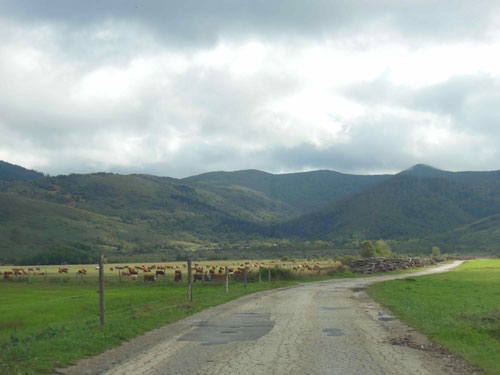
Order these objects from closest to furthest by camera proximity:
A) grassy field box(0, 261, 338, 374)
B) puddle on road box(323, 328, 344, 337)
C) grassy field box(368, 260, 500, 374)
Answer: grassy field box(368, 260, 500, 374)
grassy field box(0, 261, 338, 374)
puddle on road box(323, 328, 344, 337)

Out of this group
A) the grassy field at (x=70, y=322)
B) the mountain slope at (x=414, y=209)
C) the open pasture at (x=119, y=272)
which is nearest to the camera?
the grassy field at (x=70, y=322)

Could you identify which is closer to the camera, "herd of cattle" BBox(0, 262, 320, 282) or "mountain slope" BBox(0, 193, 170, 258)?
"herd of cattle" BBox(0, 262, 320, 282)

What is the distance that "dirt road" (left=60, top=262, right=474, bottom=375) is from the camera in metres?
10.5

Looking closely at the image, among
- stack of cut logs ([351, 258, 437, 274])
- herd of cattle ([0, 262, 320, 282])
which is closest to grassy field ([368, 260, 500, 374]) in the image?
herd of cattle ([0, 262, 320, 282])

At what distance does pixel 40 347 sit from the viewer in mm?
13203

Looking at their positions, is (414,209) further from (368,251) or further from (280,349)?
(280,349)

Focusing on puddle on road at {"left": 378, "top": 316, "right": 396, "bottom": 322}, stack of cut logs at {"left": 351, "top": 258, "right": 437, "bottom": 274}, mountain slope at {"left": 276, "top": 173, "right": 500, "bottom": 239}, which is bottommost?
stack of cut logs at {"left": 351, "top": 258, "right": 437, "bottom": 274}

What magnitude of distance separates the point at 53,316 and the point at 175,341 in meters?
19.3

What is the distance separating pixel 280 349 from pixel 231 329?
442cm

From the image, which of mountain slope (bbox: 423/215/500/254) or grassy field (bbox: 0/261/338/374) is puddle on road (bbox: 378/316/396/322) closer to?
grassy field (bbox: 0/261/338/374)

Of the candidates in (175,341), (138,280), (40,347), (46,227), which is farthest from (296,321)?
(46,227)

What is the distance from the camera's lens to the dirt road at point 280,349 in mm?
10547

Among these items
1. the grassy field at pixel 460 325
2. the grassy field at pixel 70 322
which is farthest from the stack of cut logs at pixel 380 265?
the grassy field at pixel 460 325

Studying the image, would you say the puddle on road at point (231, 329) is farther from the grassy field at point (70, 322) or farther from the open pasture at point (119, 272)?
the open pasture at point (119, 272)
